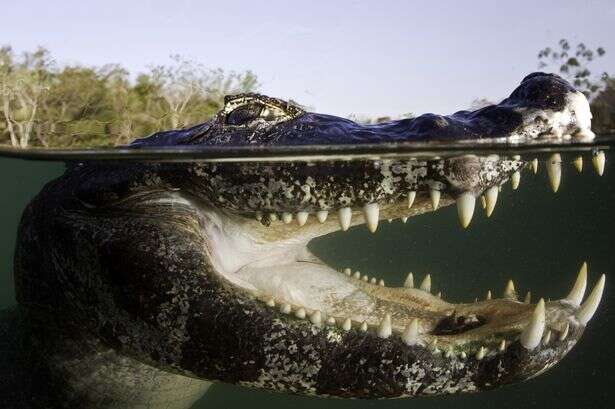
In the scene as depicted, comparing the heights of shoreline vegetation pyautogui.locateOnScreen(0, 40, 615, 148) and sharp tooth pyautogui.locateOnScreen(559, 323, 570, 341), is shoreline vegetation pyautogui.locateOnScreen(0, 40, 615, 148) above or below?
above

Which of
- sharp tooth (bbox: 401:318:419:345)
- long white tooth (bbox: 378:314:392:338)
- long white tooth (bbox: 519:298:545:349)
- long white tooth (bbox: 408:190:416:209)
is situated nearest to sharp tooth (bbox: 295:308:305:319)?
long white tooth (bbox: 378:314:392:338)

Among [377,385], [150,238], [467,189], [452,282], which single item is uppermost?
[467,189]

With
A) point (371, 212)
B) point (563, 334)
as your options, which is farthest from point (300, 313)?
point (563, 334)

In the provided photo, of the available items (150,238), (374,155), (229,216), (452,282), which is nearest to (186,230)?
(150,238)

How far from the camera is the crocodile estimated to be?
234 cm

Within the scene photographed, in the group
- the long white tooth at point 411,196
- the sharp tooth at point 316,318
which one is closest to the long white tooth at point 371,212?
the long white tooth at point 411,196

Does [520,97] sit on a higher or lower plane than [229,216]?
higher

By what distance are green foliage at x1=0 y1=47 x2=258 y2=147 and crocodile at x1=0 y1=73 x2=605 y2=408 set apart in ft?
0.84

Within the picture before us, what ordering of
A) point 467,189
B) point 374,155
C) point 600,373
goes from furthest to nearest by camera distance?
point 600,373
point 374,155
point 467,189

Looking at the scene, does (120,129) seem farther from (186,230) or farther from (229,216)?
(186,230)

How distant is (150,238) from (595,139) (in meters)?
2.73

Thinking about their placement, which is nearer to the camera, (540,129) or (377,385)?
(377,385)

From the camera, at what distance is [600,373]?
26.0m

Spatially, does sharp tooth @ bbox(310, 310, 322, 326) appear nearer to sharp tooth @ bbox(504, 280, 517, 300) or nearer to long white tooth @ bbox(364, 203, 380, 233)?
long white tooth @ bbox(364, 203, 380, 233)
